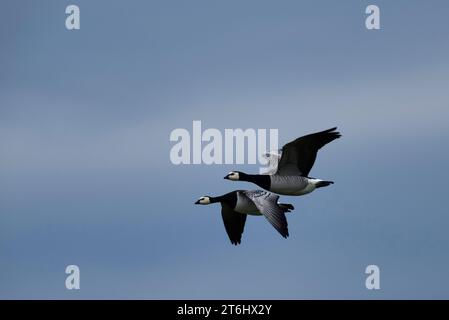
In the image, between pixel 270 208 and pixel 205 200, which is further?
pixel 205 200

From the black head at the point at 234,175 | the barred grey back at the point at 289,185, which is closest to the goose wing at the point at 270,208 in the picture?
the barred grey back at the point at 289,185

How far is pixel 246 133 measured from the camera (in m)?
18.0

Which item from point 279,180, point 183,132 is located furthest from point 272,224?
point 183,132

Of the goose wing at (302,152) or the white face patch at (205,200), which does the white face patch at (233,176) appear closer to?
the white face patch at (205,200)

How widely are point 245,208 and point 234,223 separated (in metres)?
0.72

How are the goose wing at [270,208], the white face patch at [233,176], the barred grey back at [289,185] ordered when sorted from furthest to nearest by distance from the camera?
1. the white face patch at [233,176]
2. the barred grey back at [289,185]
3. the goose wing at [270,208]

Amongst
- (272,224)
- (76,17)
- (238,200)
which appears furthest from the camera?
(76,17)

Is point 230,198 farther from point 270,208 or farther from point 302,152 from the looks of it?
point 302,152

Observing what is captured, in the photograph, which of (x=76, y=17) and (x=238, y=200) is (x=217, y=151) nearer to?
(x=238, y=200)

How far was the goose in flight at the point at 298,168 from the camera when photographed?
17.0 meters

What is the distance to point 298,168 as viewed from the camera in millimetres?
17312

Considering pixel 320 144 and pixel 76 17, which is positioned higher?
pixel 76 17

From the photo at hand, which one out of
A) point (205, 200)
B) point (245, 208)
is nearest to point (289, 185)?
point (245, 208)

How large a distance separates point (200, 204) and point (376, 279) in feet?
8.84
